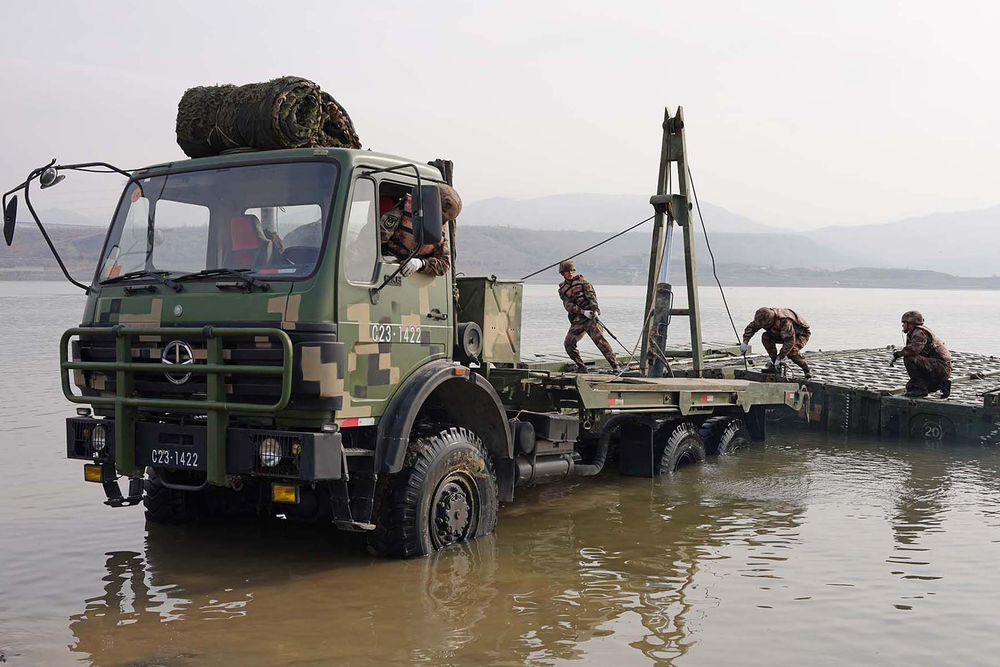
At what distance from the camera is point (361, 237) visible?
6.32 meters

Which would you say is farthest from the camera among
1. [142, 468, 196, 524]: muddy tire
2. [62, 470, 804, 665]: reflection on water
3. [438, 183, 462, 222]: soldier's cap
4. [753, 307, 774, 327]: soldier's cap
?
[753, 307, 774, 327]: soldier's cap

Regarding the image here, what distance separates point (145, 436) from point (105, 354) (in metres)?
0.63

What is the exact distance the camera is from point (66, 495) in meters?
9.02

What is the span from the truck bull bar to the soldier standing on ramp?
19.5 ft

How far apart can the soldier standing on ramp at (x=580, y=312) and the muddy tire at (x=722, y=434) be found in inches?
49.1

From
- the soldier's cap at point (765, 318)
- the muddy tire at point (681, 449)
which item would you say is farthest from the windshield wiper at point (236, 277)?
the soldier's cap at point (765, 318)

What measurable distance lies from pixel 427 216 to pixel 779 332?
26.2 feet

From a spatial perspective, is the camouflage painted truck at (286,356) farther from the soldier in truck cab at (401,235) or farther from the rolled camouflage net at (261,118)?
the rolled camouflage net at (261,118)

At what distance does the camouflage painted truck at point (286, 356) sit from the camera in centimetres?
598

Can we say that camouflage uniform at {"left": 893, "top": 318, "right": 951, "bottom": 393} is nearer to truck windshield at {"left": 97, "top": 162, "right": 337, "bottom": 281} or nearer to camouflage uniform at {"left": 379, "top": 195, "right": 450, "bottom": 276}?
camouflage uniform at {"left": 379, "top": 195, "right": 450, "bottom": 276}

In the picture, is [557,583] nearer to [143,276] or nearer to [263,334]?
[263,334]

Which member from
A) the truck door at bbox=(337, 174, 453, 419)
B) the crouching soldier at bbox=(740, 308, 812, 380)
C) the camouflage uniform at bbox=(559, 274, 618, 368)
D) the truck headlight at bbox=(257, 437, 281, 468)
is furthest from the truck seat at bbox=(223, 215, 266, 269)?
the crouching soldier at bbox=(740, 308, 812, 380)

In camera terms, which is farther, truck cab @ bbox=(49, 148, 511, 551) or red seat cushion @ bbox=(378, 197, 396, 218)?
red seat cushion @ bbox=(378, 197, 396, 218)

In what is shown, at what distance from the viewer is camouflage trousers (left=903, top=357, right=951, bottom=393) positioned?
1310 cm
